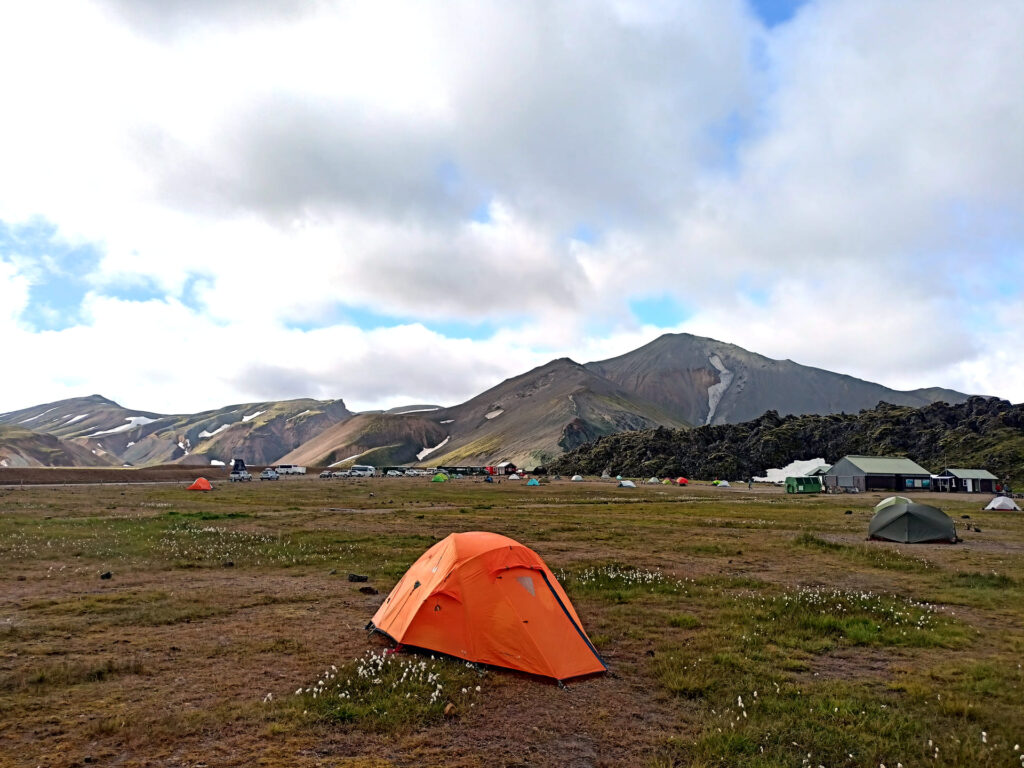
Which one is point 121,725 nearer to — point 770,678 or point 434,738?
point 434,738

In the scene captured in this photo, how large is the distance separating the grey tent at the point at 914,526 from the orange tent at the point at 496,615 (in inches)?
1218

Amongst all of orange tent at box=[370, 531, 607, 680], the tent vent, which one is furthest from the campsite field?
the tent vent

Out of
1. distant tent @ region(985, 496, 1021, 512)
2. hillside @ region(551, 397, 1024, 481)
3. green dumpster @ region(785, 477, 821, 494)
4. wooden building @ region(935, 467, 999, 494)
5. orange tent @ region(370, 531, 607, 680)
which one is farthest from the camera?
hillside @ region(551, 397, 1024, 481)

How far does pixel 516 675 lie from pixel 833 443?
164364 millimetres

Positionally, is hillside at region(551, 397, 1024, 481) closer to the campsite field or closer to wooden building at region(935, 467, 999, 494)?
wooden building at region(935, 467, 999, 494)

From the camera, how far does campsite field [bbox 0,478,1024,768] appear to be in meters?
9.02

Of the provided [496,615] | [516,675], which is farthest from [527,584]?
[516,675]

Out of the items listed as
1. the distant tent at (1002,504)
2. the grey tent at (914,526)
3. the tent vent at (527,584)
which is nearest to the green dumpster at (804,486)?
the distant tent at (1002,504)

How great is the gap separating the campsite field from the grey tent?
7872 millimetres

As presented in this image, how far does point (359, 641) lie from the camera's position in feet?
46.2

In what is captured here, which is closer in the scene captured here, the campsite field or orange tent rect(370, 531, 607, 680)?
the campsite field

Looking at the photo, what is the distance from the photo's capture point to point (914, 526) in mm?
35031

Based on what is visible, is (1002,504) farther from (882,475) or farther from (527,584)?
(527,584)

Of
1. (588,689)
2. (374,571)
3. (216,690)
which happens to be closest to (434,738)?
(588,689)
